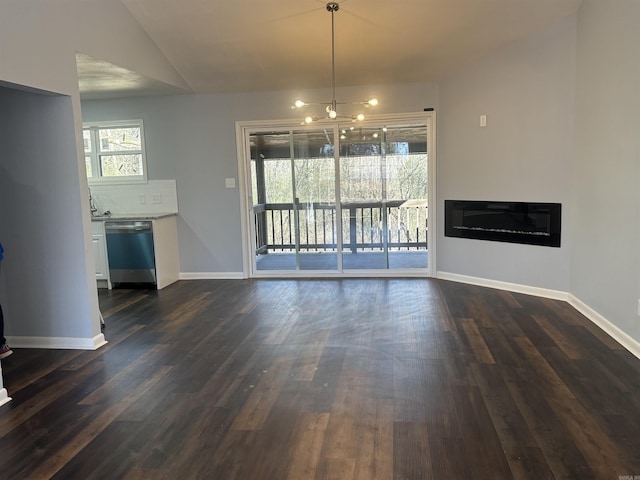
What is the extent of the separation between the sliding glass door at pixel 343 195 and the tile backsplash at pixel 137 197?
1.08 meters

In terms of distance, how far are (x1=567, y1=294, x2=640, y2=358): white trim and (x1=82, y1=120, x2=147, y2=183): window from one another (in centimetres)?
514

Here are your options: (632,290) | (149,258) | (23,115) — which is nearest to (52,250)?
(23,115)

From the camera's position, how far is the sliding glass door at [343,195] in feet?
18.5

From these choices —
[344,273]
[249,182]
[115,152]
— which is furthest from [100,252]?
[344,273]

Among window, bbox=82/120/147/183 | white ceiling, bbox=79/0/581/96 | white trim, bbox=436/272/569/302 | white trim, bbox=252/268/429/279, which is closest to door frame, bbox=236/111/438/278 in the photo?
white trim, bbox=252/268/429/279

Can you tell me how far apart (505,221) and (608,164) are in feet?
4.64

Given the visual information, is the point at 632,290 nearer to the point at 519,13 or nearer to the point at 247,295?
the point at 519,13

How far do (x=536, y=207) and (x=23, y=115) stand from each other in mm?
4602

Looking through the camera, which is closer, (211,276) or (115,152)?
(115,152)

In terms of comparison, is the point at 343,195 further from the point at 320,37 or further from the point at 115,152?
the point at 115,152

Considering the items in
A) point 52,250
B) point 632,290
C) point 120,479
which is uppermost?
point 52,250

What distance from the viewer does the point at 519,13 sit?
13.5ft

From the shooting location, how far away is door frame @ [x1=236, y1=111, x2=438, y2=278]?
5.47 m

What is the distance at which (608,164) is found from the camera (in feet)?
11.5
